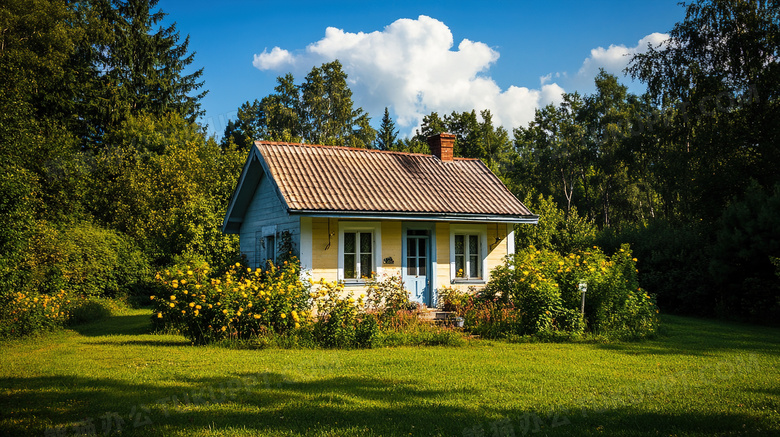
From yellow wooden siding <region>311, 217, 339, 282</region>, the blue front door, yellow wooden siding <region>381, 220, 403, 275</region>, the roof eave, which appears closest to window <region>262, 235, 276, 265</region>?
yellow wooden siding <region>311, 217, 339, 282</region>

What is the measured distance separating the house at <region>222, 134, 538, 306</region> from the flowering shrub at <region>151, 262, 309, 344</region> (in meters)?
2.82

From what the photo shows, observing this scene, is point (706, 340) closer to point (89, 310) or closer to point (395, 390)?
point (395, 390)

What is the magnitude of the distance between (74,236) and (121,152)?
11.4 meters

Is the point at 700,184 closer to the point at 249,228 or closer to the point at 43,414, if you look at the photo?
the point at 249,228

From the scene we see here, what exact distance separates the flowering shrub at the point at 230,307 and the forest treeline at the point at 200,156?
529cm

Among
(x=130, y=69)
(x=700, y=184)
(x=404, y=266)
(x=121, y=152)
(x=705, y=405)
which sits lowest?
(x=705, y=405)

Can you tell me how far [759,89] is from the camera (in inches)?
826

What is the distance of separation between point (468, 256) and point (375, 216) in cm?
370

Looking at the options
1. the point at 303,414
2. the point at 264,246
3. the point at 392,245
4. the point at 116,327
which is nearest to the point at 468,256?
the point at 392,245

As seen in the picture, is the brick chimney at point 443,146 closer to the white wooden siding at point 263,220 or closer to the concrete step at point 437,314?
the white wooden siding at point 263,220

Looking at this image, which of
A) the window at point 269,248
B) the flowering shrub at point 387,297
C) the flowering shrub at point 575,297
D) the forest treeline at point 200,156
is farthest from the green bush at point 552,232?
the window at point 269,248

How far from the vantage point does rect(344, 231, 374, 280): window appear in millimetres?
15445

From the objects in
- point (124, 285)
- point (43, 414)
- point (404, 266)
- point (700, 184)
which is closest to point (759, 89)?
point (700, 184)

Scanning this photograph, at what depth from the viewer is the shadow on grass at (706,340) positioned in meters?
11.4
